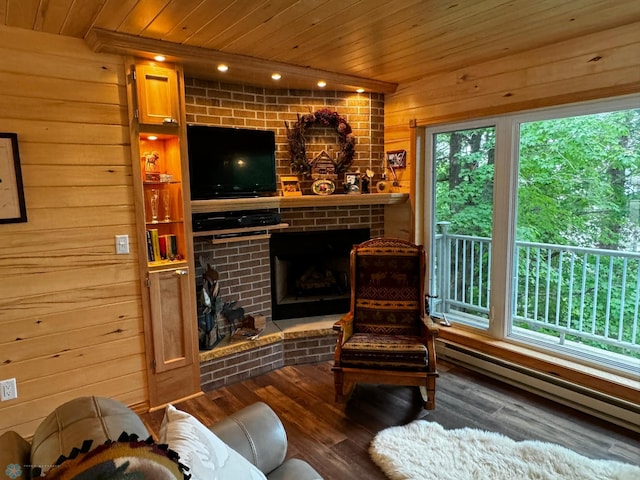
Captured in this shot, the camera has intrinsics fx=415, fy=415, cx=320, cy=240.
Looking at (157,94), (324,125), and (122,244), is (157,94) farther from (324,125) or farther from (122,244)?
(324,125)

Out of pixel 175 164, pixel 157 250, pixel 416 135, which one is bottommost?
pixel 157 250

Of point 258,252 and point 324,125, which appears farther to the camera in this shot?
point 324,125

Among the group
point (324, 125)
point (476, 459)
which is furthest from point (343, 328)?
point (324, 125)

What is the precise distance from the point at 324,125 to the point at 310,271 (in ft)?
4.74

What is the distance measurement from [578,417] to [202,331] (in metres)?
2.80

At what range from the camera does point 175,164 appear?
3.04 meters

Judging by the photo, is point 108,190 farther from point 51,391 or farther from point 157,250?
point 51,391

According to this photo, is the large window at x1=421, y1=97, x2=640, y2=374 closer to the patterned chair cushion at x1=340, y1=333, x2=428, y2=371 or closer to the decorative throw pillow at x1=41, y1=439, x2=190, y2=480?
the patterned chair cushion at x1=340, y1=333, x2=428, y2=371

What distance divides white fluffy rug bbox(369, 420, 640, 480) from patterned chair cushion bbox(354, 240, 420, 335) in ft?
2.88

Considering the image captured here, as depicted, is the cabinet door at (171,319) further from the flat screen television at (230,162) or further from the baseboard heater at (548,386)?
the baseboard heater at (548,386)

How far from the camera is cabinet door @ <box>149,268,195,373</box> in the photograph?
295cm

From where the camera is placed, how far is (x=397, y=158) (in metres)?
4.12

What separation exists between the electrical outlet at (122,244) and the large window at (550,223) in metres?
2.70

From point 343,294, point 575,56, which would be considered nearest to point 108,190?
point 343,294
